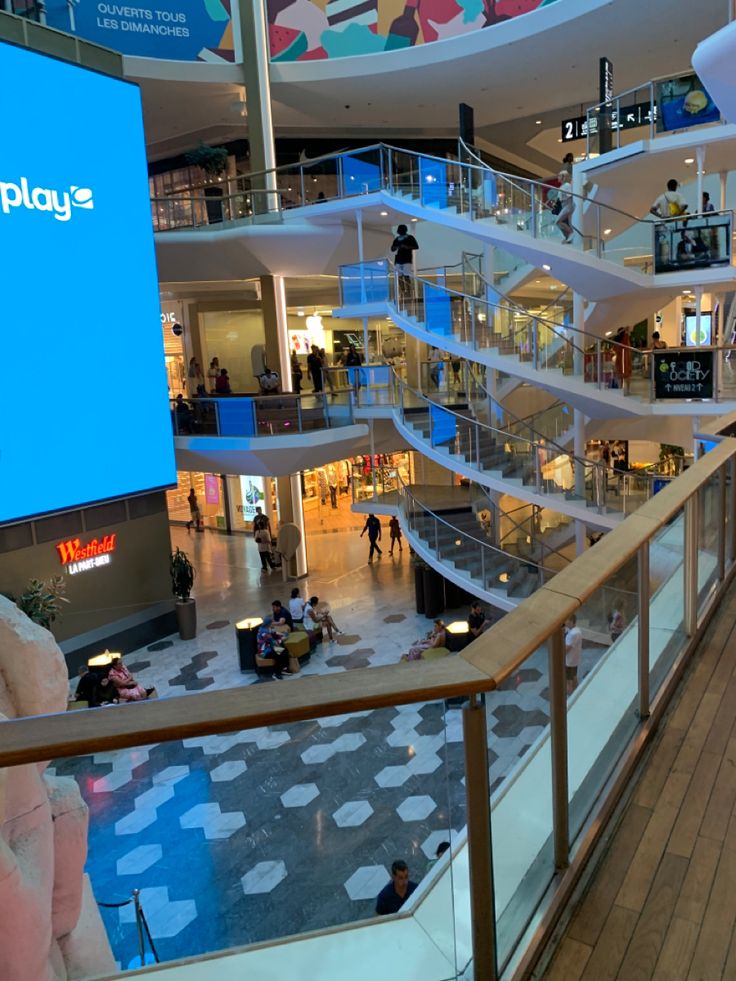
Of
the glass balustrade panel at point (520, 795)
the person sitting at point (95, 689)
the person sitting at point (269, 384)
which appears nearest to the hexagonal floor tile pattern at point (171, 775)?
the glass balustrade panel at point (520, 795)

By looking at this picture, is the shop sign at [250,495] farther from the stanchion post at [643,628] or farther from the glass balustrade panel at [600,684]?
the glass balustrade panel at [600,684]

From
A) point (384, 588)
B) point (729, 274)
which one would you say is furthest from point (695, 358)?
point (384, 588)

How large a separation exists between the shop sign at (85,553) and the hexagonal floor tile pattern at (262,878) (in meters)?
12.1

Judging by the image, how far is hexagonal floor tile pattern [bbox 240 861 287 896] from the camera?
1.68 metres

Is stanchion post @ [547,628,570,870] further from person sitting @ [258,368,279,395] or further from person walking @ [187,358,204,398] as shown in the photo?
person walking @ [187,358,204,398]

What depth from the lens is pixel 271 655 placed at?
11969 millimetres

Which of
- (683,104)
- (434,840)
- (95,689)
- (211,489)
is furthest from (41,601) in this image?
(683,104)

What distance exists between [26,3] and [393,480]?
9.91m

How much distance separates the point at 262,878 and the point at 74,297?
11.2m

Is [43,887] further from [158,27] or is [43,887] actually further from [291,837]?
[158,27]

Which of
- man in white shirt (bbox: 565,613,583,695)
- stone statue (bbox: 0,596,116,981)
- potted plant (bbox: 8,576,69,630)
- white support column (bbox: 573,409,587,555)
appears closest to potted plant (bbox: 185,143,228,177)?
white support column (bbox: 573,409,587,555)

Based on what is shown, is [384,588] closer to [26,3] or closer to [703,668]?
[26,3]

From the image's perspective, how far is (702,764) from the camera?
270 cm

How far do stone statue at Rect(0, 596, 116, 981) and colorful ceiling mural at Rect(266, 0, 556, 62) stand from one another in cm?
Result: 1743
